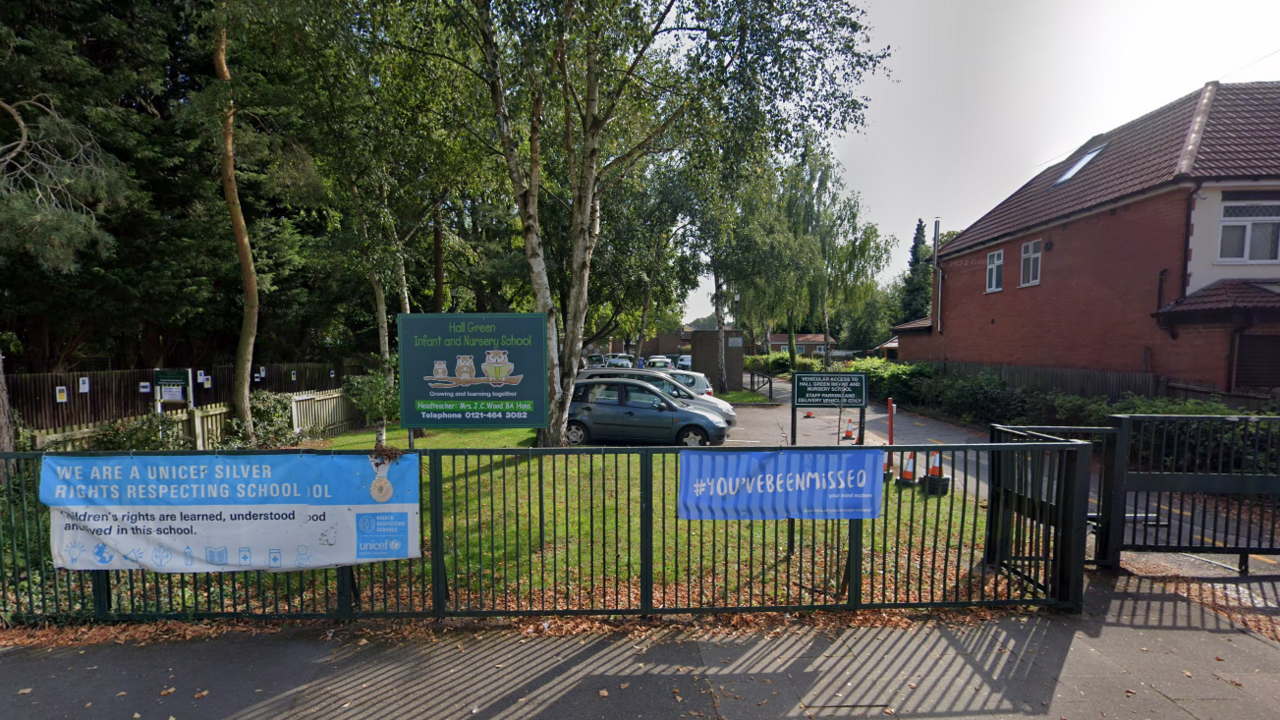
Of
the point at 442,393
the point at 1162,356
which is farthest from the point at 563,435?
the point at 1162,356

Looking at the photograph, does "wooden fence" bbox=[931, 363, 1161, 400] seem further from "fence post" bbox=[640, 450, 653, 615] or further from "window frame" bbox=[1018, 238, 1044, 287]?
"fence post" bbox=[640, 450, 653, 615]

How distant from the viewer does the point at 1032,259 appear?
1800 cm

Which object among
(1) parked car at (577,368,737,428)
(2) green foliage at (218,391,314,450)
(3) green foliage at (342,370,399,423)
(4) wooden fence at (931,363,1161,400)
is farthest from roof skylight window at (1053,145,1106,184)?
(2) green foliage at (218,391,314,450)

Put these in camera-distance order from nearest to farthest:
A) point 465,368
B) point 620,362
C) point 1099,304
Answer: point 465,368 → point 1099,304 → point 620,362

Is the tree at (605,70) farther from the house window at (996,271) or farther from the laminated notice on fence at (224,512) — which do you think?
the house window at (996,271)

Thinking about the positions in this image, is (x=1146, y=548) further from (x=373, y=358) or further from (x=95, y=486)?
(x=373, y=358)

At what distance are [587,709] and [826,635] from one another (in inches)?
75.8

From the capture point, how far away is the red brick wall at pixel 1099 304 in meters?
12.8

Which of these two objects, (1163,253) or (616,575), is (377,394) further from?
(1163,253)

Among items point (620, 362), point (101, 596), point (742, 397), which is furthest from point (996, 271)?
point (620, 362)

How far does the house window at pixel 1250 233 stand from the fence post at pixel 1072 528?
1266 cm

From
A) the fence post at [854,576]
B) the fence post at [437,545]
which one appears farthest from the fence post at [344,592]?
the fence post at [854,576]

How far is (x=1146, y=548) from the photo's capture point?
17.8ft

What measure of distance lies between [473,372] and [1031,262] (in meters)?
19.1
